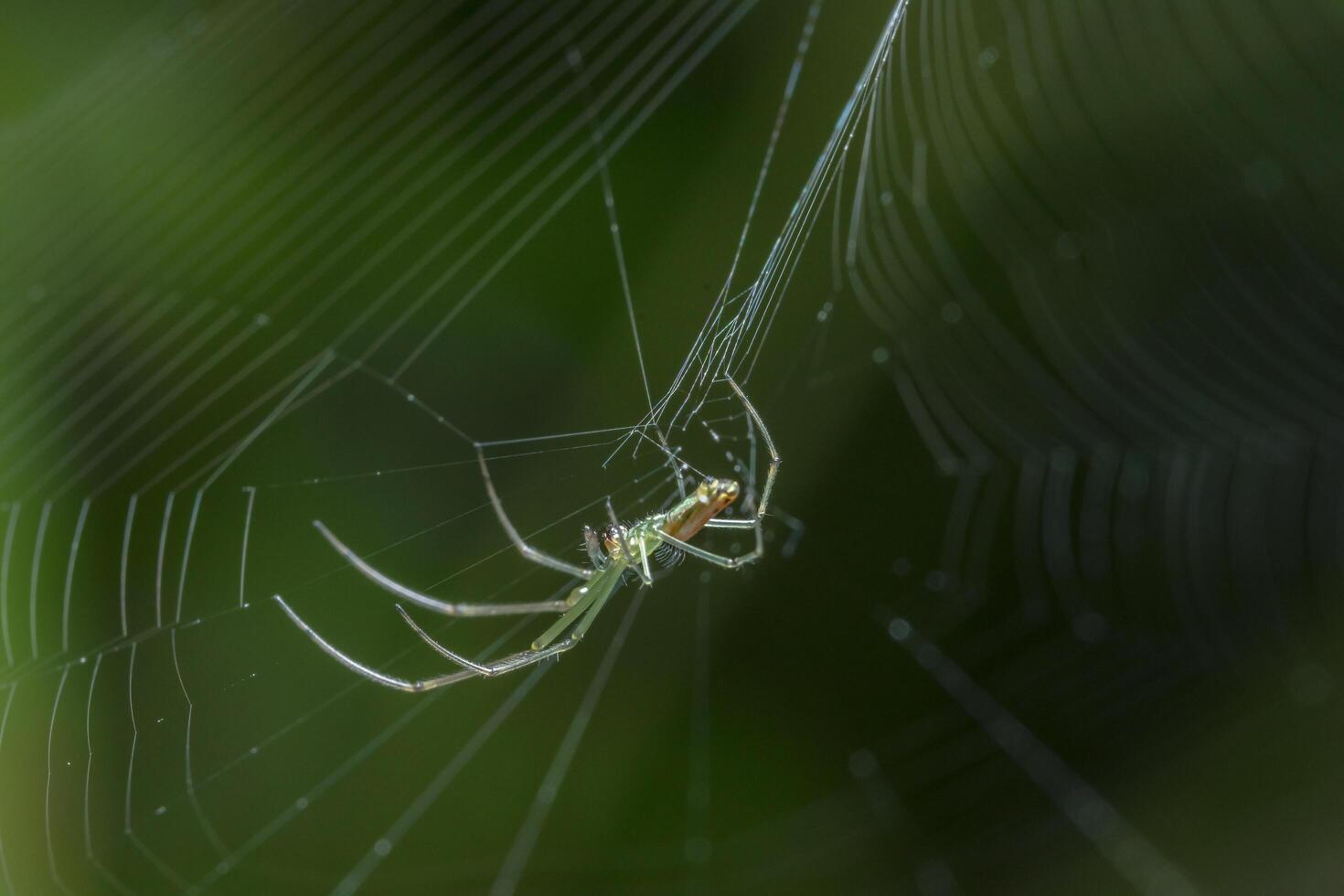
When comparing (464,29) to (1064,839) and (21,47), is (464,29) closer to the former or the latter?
(21,47)

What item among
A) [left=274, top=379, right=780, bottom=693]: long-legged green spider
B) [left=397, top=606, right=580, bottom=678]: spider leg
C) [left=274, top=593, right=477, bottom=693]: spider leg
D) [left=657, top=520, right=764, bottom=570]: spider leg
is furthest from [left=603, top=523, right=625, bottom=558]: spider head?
[left=274, top=593, right=477, bottom=693]: spider leg

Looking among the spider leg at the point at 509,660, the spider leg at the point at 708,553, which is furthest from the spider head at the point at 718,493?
the spider leg at the point at 509,660

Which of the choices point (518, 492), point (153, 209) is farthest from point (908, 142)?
point (153, 209)

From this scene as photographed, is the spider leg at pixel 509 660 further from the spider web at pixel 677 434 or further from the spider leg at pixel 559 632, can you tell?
the spider web at pixel 677 434

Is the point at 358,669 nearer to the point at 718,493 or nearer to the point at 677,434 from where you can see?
the point at 718,493

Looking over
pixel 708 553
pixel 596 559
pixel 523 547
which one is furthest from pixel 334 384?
pixel 708 553

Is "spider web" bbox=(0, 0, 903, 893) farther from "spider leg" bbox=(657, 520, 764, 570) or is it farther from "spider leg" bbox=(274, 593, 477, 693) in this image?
"spider leg" bbox=(657, 520, 764, 570)
